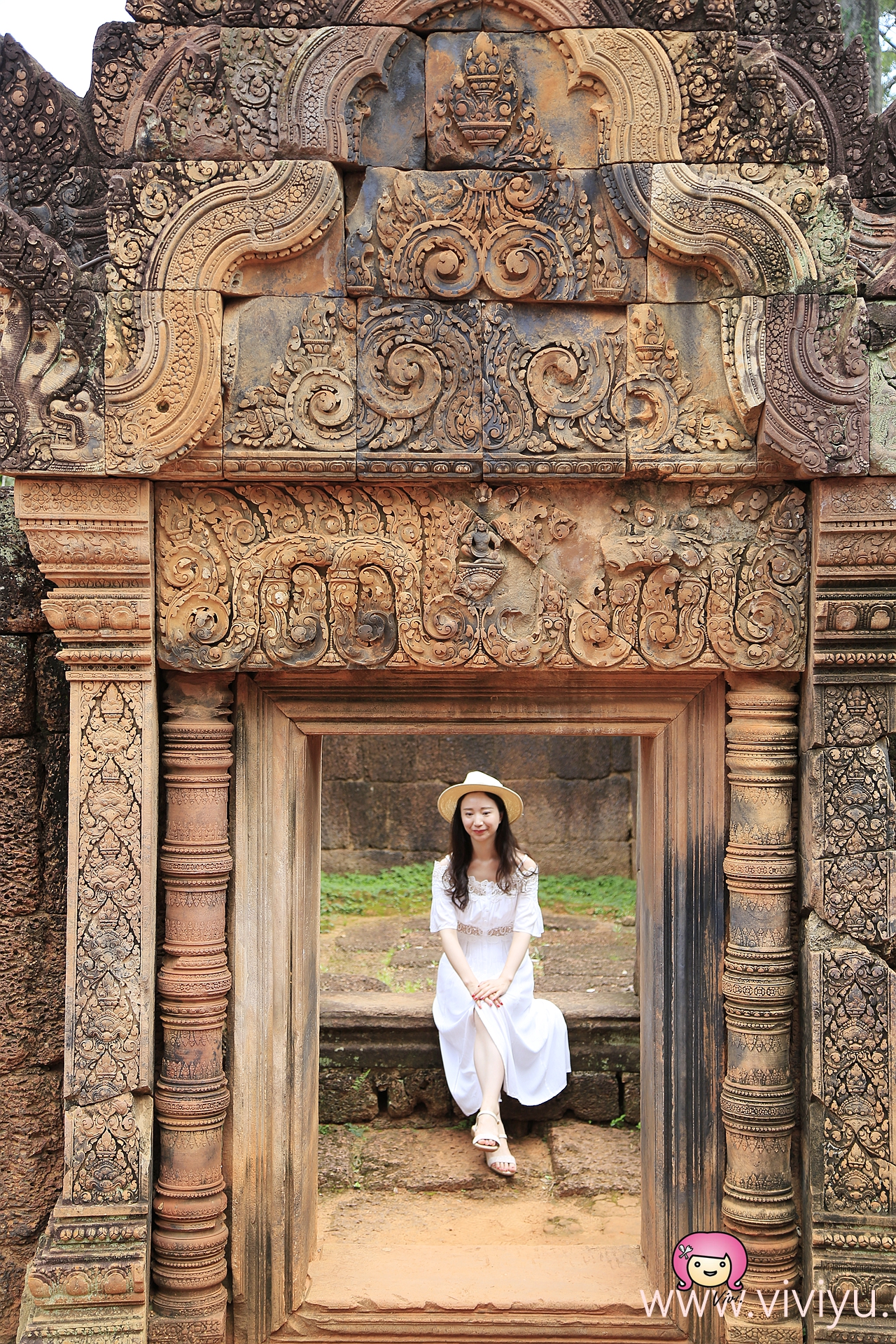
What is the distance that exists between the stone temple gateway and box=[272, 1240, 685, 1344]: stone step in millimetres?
456

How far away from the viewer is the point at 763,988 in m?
3.44

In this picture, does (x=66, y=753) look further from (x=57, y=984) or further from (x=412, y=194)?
(x=412, y=194)

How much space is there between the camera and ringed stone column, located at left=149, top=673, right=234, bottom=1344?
3.40 metres

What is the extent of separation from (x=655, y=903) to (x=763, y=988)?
1.56 feet

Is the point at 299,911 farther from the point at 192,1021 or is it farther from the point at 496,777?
the point at 496,777

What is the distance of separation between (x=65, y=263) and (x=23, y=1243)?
3144 millimetres

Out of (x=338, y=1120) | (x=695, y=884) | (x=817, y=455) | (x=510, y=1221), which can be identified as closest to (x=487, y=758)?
(x=338, y=1120)

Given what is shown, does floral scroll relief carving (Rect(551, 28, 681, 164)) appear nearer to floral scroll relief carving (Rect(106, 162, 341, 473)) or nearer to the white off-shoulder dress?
floral scroll relief carving (Rect(106, 162, 341, 473))

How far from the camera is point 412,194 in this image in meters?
3.21

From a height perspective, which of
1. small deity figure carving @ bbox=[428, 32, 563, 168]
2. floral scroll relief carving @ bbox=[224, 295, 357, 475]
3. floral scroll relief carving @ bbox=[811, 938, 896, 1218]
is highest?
small deity figure carving @ bbox=[428, 32, 563, 168]

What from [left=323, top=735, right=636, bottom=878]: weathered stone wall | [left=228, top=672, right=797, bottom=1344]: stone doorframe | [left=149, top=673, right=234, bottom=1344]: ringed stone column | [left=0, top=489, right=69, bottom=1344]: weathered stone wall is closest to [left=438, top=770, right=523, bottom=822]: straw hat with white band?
[left=228, top=672, right=797, bottom=1344]: stone doorframe

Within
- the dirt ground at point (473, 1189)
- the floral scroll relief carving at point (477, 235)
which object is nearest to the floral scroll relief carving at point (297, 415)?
the floral scroll relief carving at point (477, 235)

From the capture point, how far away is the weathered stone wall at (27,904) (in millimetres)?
3627

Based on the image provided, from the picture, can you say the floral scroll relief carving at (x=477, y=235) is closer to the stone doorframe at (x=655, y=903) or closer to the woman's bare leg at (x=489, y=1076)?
the stone doorframe at (x=655, y=903)
